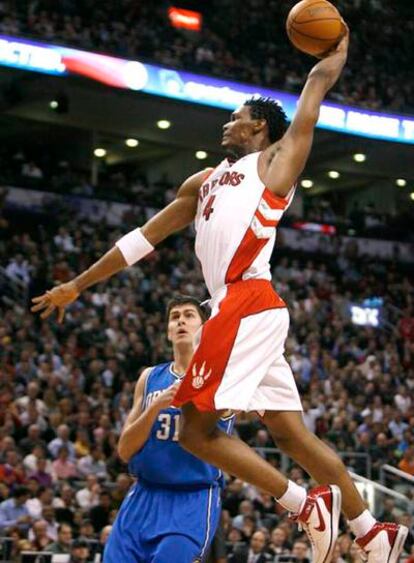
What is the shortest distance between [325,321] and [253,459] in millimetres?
17631

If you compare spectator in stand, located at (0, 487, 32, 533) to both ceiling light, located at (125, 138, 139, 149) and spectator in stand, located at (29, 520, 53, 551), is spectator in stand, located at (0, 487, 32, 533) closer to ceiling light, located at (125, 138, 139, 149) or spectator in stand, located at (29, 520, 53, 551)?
spectator in stand, located at (29, 520, 53, 551)

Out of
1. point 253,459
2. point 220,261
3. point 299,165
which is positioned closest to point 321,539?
point 253,459

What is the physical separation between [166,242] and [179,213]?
18.9 metres

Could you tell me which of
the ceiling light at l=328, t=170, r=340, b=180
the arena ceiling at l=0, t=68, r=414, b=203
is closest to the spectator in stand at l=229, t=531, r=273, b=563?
the arena ceiling at l=0, t=68, r=414, b=203

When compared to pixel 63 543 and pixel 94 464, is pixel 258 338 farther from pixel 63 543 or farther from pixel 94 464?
pixel 94 464

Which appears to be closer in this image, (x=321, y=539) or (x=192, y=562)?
(x=321, y=539)

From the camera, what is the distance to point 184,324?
6.14 metres


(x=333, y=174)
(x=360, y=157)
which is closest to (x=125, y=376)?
(x=360, y=157)

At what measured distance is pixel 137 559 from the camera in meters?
5.70

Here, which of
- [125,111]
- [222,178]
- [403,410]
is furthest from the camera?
[125,111]

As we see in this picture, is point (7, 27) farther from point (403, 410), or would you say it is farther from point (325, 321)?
point (403, 410)

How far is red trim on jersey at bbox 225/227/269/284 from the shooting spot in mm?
5414

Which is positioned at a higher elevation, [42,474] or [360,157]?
[360,157]

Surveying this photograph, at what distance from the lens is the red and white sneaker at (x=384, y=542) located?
5344 mm
